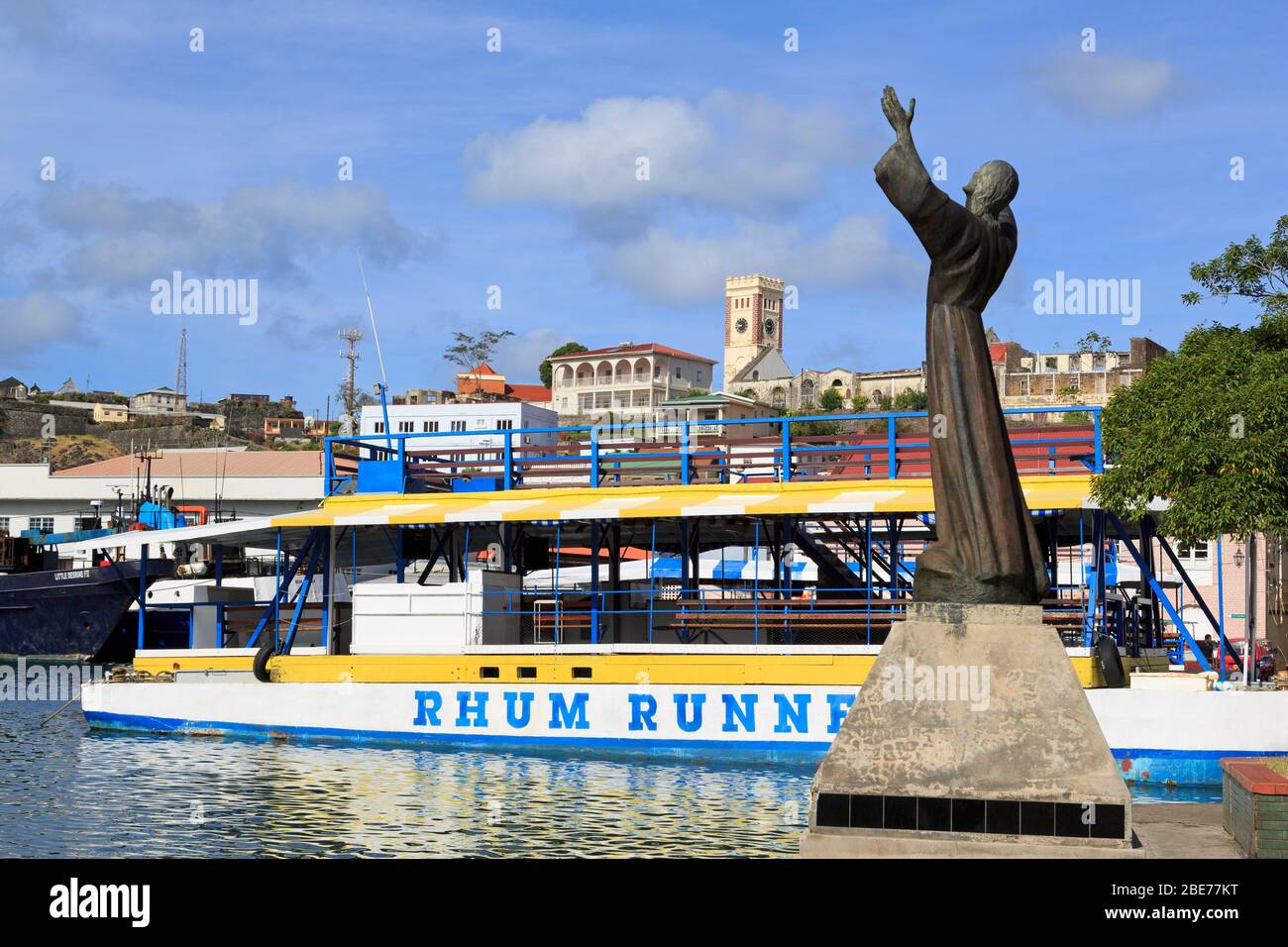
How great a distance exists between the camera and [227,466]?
72.9 metres

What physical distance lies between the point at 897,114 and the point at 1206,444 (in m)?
11.0

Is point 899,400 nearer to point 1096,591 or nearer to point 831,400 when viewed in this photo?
point 831,400

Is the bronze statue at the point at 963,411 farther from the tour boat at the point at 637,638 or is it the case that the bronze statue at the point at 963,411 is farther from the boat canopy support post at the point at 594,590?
the boat canopy support post at the point at 594,590

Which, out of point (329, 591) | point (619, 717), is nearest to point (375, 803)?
point (619, 717)

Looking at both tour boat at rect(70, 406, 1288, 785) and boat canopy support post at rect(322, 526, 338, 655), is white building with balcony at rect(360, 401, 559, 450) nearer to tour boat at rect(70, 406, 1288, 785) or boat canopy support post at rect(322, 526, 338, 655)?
tour boat at rect(70, 406, 1288, 785)

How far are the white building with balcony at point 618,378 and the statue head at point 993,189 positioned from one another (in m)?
143

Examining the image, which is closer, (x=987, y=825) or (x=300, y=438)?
(x=987, y=825)

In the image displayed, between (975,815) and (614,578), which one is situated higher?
(614,578)

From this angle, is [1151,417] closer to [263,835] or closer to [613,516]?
[613,516]

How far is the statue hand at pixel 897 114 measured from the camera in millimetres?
9828

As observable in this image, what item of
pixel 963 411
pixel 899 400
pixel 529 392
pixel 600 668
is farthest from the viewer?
pixel 529 392
